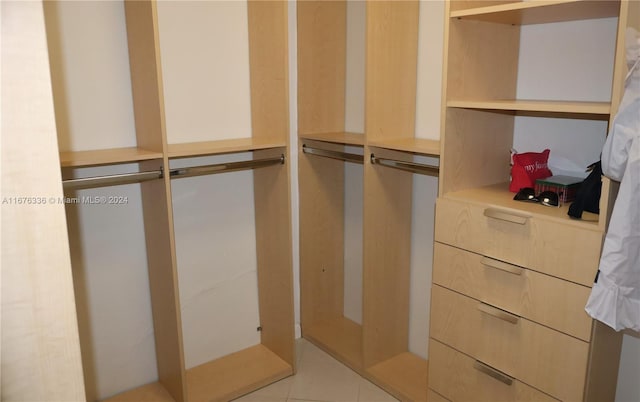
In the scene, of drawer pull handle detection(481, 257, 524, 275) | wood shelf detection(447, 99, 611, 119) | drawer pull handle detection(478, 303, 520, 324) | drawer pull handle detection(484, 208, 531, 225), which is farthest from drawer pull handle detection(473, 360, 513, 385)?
wood shelf detection(447, 99, 611, 119)

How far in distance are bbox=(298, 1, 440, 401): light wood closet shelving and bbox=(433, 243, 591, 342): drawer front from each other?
17.9 inches

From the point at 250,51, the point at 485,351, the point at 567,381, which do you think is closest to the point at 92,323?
the point at 250,51

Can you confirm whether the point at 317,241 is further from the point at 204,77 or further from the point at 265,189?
the point at 204,77

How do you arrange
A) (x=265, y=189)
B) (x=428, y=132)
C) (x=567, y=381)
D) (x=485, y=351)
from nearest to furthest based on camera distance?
(x=567, y=381)
(x=485, y=351)
(x=428, y=132)
(x=265, y=189)

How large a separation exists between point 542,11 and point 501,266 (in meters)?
0.90

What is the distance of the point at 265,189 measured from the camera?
2.68 m

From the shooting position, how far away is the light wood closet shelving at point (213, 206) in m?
2.12

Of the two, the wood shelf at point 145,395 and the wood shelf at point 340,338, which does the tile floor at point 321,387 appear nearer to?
the wood shelf at point 340,338

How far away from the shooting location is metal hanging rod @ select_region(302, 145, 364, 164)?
8.65 feet

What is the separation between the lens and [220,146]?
235 centimetres

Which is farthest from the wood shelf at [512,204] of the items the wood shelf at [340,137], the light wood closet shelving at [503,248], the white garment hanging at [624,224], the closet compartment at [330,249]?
the closet compartment at [330,249]

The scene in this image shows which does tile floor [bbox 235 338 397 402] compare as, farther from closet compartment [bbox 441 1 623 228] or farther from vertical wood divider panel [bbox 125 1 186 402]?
closet compartment [bbox 441 1 623 228]

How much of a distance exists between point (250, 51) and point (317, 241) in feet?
3.68

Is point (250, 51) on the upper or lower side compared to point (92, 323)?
upper
